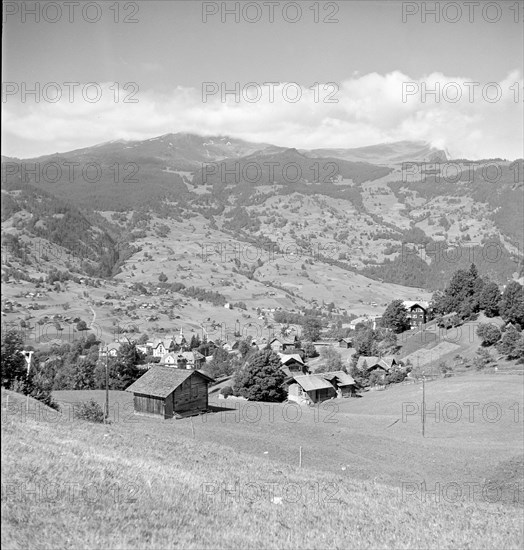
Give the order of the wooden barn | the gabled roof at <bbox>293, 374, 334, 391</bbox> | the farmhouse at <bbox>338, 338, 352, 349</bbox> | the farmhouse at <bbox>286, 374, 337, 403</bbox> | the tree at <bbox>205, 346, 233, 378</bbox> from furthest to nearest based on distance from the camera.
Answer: the farmhouse at <bbox>338, 338, 352, 349</bbox> < the tree at <bbox>205, 346, 233, 378</bbox> < the farmhouse at <bbox>286, 374, 337, 403</bbox> < the gabled roof at <bbox>293, 374, 334, 391</bbox> < the wooden barn

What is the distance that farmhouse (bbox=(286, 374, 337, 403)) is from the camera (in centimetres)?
7800

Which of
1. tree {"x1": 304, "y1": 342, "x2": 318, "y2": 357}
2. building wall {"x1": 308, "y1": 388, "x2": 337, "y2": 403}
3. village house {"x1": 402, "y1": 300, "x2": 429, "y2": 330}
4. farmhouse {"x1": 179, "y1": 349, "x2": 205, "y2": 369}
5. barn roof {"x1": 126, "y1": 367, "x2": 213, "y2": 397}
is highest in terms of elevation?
village house {"x1": 402, "y1": 300, "x2": 429, "y2": 330}

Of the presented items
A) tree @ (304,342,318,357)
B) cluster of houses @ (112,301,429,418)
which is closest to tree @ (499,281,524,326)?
cluster of houses @ (112,301,429,418)

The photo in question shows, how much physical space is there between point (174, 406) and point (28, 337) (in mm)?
95773

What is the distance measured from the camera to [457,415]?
190ft

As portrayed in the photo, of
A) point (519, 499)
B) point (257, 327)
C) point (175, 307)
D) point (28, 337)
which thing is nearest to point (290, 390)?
point (519, 499)

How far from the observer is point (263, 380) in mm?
74938

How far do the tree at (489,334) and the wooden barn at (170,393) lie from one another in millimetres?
51185

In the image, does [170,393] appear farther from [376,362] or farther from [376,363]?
[376,362]

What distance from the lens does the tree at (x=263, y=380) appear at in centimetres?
7475

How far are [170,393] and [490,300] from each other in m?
69.0

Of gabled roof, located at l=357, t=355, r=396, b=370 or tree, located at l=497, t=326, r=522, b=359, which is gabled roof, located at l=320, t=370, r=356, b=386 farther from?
tree, located at l=497, t=326, r=522, b=359

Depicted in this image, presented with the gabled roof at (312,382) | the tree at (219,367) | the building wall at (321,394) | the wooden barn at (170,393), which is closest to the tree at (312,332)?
the tree at (219,367)

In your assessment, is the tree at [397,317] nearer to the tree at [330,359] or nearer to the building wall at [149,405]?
the tree at [330,359]
